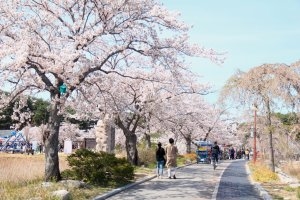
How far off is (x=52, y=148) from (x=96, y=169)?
206cm

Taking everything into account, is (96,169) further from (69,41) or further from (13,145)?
(13,145)

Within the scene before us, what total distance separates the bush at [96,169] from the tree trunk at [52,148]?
3.25ft

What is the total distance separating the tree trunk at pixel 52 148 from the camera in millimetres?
15617

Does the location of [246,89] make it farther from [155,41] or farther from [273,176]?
[155,41]

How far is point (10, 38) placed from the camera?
15125mm

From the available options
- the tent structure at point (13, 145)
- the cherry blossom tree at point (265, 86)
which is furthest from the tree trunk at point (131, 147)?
the tent structure at point (13, 145)

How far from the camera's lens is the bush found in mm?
16578

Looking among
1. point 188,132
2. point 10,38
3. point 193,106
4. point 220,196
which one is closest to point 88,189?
point 220,196

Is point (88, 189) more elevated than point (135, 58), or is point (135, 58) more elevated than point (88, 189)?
point (135, 58)

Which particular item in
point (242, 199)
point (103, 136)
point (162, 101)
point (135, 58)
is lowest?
point (242, 199)

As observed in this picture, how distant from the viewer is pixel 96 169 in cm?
1681

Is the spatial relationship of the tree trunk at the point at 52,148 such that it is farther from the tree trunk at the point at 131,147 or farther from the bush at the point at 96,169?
the tree trunk at the point at 131,147

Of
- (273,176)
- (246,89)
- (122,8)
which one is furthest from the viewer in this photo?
(246,89)

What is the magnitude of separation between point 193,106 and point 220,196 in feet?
87.0
